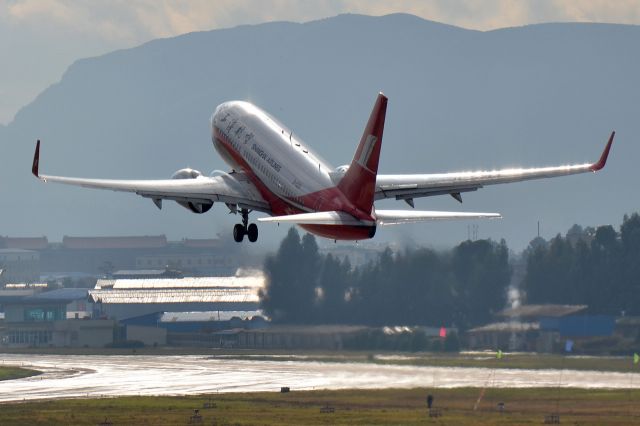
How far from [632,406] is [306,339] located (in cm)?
2273

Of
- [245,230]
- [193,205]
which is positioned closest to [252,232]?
[245,230]

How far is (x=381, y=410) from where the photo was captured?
110 metres

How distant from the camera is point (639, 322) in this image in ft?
427

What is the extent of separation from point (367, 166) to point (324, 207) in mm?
4067

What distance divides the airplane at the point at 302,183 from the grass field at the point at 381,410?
22942 millimetres

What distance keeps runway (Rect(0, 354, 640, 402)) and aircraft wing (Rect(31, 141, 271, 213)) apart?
2541 cm

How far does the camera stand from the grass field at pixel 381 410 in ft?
353

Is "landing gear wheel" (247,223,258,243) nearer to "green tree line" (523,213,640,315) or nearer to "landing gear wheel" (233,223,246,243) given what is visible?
"landing gear wheel" (233,223,246,243)

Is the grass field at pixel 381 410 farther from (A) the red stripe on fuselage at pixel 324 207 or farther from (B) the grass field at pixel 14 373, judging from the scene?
(B) the grass field at pixel 14 373

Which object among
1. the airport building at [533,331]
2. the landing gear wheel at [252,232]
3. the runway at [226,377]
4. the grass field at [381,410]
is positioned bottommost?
the grass field at [381,410]

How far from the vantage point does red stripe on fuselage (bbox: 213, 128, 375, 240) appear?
77875mm

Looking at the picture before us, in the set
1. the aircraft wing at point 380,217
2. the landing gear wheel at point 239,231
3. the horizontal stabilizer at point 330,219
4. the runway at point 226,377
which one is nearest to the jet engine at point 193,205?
the landing gear wheel at point 239,231

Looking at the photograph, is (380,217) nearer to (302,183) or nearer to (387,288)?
(302,183)

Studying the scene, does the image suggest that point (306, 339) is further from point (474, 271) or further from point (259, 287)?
point (474, 271)
